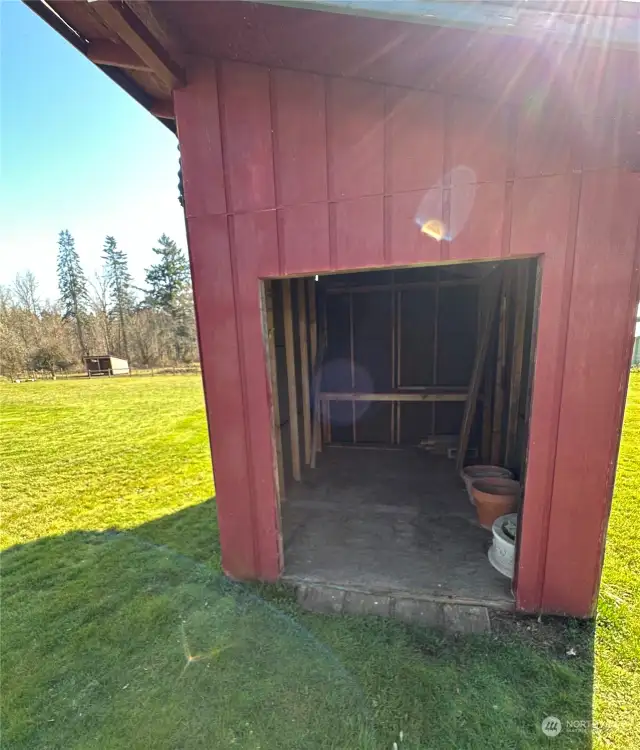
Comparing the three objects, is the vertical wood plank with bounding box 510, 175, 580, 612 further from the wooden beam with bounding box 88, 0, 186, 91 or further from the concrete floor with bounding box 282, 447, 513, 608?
the wooden beam with bounding box 88, 0, 186, 91

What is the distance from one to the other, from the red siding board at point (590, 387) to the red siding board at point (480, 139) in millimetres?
393

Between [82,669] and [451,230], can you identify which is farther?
[82,669]

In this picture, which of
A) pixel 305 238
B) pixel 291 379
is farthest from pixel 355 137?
pixel 291 379

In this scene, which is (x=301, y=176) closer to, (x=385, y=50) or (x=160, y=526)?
(x=385, y=50)

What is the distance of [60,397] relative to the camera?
472 inches

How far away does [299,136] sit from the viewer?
1.76 m

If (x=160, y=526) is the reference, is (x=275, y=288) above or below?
above

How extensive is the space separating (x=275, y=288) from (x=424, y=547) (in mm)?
2566

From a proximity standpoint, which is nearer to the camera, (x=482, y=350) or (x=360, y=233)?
(x=360, y=233)

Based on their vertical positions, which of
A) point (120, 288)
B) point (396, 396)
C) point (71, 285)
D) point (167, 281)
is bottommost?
point (396, 396)

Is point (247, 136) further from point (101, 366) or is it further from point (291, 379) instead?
point (101, 366)

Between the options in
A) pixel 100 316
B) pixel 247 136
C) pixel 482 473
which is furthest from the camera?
pixel 100 316

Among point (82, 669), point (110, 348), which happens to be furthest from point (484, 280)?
point (110, 348)

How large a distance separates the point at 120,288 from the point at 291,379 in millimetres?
29537
